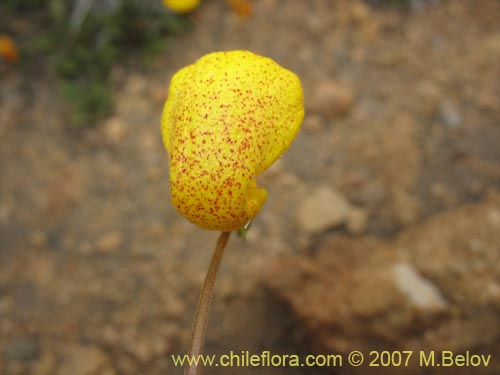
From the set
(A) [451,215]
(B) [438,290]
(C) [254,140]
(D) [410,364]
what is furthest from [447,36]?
(C) [254,140]

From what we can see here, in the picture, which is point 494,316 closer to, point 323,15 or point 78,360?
point 78,360

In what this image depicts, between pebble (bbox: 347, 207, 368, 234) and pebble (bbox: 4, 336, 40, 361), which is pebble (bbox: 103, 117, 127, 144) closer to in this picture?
pebble (bbox: 4, 336, 40, 361)

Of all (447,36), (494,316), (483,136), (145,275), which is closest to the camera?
(494,316)

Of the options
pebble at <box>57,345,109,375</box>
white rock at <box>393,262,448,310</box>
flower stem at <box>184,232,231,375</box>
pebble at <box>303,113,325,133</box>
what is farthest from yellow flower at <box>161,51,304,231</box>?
pebble at <box>303,113,325,133</box>

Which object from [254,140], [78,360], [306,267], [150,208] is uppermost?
[254,140]

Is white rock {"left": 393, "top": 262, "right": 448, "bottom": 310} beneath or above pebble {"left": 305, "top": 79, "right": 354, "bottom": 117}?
beneath

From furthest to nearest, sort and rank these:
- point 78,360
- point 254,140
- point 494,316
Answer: point 78,360, point 494,316, point 254,140

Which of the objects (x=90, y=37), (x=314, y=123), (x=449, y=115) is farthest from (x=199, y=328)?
(x=90, y=37)
